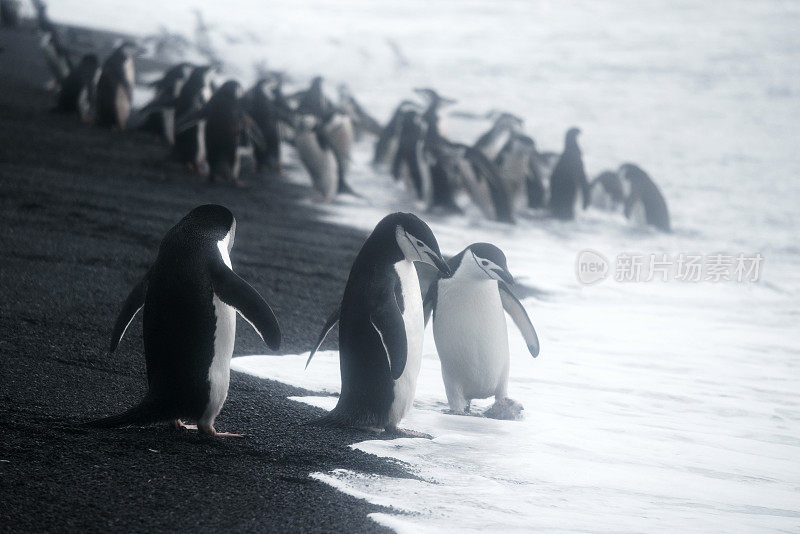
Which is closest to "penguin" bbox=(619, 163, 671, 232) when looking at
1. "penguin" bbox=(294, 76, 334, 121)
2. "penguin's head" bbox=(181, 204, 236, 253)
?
"penguin" bbox=(294, 76, 334, 121)

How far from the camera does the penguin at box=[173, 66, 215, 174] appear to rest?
8352 millimetres

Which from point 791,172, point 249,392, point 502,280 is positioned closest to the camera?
point 249,392

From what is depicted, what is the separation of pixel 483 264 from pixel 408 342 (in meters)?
0.55

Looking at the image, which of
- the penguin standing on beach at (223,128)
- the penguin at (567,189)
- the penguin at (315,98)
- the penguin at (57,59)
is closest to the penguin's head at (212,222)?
the penguin standing on beach at (223,128)

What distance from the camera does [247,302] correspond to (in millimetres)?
2598

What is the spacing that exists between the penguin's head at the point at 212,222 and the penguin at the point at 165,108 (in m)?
6.96

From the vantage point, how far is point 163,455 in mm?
2480

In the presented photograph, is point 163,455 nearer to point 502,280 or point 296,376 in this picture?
point 296,376

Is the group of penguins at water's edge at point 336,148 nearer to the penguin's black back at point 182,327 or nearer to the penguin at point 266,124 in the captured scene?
the penguin at point 266,124

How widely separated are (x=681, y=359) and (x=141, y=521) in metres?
3.27

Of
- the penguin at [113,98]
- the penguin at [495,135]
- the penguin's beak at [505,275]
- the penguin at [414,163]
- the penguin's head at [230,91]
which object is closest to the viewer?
the penguin's beak at [505,275]

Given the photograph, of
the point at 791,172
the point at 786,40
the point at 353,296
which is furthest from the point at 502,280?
the point at 786,40

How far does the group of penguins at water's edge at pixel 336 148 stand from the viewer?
8.34 meters

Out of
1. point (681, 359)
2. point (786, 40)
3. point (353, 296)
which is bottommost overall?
point (681, 359)
